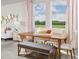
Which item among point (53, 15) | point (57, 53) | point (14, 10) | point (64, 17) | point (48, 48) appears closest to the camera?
point (48, 48)

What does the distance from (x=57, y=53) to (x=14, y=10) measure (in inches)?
159

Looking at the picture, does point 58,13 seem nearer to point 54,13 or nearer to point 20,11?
point 54,13

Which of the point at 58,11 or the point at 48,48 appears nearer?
the point at 48,48

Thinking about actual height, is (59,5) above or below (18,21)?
above

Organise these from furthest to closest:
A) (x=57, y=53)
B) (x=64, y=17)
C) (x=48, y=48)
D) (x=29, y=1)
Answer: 1. (x=29, y=1)
2. (x=64, y=17)
3. (x=57, y=53)
4. (x=48, y=48)

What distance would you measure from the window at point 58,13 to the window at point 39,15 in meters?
0.49

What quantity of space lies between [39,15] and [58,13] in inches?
40.2

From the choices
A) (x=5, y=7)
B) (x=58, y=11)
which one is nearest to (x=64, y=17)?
(x=58, y=11)

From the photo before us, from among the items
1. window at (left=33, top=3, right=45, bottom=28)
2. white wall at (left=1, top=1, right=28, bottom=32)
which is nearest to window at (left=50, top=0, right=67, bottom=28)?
window at (left=33, top=3, right=45, bottom=28)

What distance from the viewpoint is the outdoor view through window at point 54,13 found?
18.9 ft

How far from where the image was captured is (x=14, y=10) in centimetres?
714

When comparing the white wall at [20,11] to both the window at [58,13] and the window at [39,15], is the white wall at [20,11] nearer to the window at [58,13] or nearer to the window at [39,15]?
the window at [39,15]

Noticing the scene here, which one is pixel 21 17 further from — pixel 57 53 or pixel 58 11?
pixel 57 53

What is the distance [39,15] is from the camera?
660 centimetres
